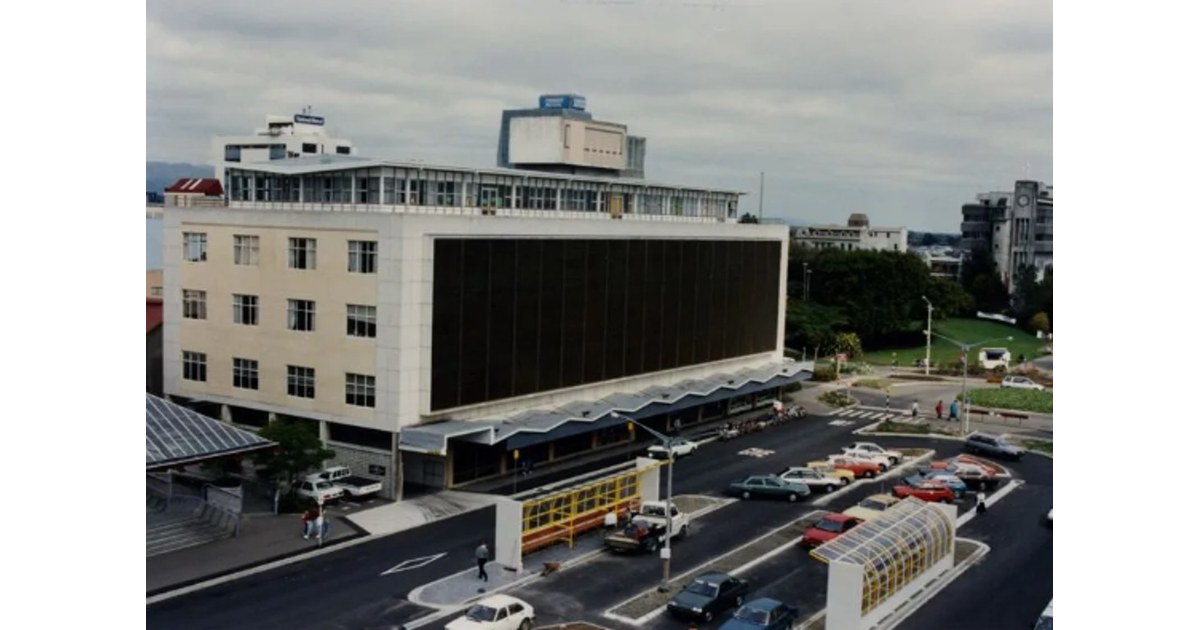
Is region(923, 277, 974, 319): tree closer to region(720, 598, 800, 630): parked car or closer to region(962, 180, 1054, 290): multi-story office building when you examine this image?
region(962, 180, 1054, 290): multi-story office building

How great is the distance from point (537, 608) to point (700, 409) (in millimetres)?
36684

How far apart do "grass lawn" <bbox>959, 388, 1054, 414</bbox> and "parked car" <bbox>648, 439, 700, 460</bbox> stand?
28.6 meters

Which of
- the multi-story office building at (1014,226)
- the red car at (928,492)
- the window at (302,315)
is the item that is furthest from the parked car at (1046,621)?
the multi-story office building at (1014,226)

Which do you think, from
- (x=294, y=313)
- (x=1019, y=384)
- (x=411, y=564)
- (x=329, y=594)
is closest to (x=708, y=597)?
(x=411, y=564)

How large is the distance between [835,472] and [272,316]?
2855 cm

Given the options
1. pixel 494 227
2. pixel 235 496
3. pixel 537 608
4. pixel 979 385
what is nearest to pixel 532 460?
pixel 494 227

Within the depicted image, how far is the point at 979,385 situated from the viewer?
94.9 metres

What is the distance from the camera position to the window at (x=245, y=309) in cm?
5869

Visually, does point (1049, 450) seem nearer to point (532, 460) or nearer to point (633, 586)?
point (532, 460)

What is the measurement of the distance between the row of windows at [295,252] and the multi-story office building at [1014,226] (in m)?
89.6

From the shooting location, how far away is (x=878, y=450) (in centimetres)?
6556

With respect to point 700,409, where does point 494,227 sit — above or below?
above

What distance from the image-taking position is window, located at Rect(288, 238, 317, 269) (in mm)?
56375

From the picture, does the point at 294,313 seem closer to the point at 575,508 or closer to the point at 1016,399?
the point at 575,508
